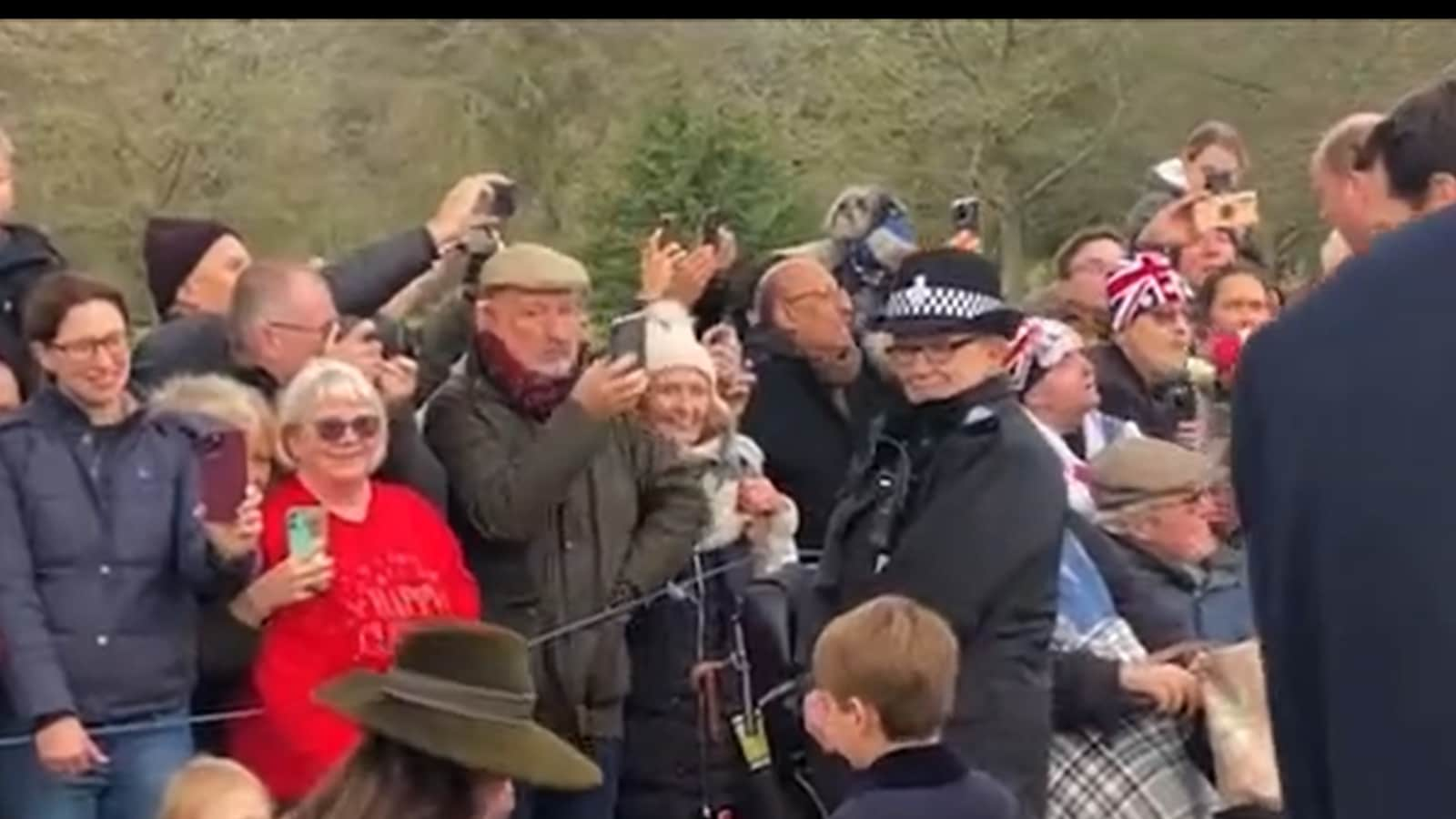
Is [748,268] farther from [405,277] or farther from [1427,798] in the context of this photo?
[1427,798]

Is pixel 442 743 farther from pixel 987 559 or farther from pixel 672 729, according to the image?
pixel 672 729

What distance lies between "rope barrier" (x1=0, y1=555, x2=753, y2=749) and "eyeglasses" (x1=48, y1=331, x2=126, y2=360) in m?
0.71

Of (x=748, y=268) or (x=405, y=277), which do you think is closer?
(x=405, y=277)

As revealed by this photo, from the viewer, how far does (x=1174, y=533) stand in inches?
242

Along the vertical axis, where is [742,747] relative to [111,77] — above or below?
below

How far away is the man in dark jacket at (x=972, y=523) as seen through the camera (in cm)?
540

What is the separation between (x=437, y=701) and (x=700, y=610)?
3.05 meters

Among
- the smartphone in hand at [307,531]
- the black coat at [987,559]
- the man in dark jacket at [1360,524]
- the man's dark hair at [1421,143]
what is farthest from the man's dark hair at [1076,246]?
the man in dark jacket at [1360,524]

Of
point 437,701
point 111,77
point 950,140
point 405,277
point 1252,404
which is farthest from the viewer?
point 950,140

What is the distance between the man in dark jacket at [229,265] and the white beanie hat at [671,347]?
0.56m

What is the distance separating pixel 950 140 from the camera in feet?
39.1

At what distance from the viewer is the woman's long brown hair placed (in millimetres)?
3402

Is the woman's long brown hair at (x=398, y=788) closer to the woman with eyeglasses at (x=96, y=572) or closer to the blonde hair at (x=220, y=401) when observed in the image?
the woman with eyeglasses at (x=96, y=572)

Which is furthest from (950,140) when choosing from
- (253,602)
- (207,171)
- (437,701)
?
(437,701)
